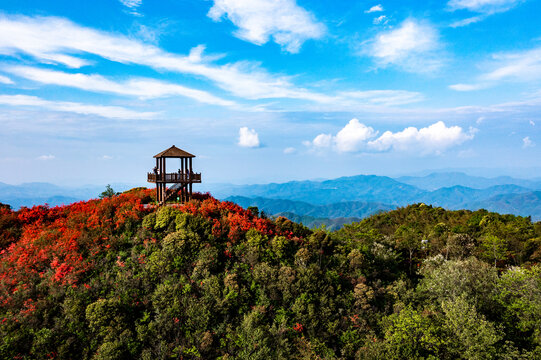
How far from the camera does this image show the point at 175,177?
32719 mm

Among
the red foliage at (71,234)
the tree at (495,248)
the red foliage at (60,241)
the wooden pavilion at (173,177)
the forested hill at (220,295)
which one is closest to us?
the forested hill at (220,295)

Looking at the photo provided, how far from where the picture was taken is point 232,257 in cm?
2777

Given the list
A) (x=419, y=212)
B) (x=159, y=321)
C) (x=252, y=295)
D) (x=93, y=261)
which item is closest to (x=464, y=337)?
(x=252, y=295)

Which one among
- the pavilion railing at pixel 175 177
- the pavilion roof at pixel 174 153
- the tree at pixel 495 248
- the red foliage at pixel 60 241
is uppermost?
the pavilion roof at pixel 174 153

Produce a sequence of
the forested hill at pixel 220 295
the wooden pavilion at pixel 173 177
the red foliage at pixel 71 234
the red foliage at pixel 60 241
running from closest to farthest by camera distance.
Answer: the forested hill at pixel 220 295
the red foliage at pixel 71 234
the red foliage at pixel 60 241
the wooden pavilion at pixel 173 177

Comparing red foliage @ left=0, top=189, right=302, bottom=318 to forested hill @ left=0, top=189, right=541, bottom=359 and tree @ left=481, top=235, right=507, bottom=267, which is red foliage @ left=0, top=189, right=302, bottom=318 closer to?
forested hill @ left=0, top=189, right=541, bottom=359

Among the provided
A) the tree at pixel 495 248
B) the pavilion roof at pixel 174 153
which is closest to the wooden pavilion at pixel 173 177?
the pavilion roof at pixel 174 153

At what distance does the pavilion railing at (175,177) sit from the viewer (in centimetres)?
3231

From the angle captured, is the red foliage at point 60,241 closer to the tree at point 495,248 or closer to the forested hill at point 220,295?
the forested hill at point 220,295

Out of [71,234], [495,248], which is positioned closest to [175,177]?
[71,234]

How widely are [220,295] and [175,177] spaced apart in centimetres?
1453

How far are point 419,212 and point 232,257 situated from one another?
56.6 m

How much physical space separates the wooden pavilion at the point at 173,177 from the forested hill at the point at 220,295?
6.66 ft

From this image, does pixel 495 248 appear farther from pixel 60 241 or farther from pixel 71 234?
pixel 60 241
